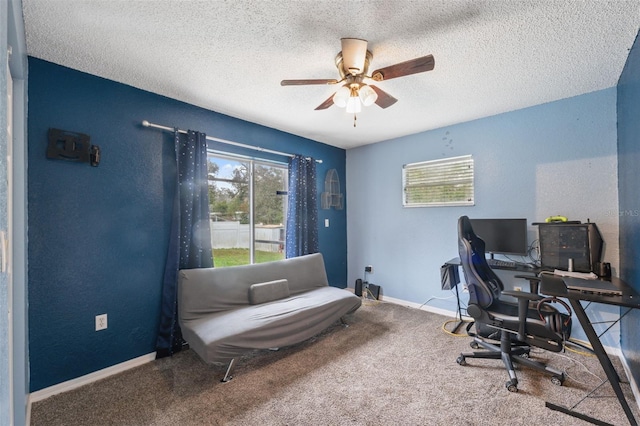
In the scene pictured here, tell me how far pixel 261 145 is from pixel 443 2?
2.46 meters

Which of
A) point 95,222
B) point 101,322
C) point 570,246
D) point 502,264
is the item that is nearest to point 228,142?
point 95,222

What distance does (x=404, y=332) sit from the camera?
3.08 meters

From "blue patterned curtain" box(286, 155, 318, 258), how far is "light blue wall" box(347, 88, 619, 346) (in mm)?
909

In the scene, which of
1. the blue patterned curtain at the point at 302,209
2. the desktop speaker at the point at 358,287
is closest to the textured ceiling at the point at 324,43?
the blue patterned curtain at the point at 302,209

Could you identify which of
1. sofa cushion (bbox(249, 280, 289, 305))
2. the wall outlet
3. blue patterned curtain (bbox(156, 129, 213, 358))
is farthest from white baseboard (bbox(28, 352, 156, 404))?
sofa cushion (bbox(249, 280, 289, 305))

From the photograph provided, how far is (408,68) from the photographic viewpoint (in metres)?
1.74

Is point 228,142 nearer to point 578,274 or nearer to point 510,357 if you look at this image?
point 510,357

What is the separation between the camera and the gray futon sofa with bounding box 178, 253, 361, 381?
7.28 ft

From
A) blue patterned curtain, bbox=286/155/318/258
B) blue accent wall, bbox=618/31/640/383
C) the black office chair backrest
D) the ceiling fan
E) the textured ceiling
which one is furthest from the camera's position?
blue patterned curtain, bbox=286/155/318/258

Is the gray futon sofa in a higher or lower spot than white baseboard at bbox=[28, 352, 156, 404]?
higher

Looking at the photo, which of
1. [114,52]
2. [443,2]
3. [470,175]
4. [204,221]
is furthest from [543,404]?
[114,52]

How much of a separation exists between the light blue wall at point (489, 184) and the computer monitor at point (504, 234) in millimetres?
221

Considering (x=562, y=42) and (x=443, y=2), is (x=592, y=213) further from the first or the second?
(x=443, y=2)

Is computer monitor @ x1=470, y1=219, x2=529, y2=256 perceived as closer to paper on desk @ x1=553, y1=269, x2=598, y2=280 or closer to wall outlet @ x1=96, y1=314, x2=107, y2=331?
paper on desk @ x1=553, y1=269, x2=598, y2=280
